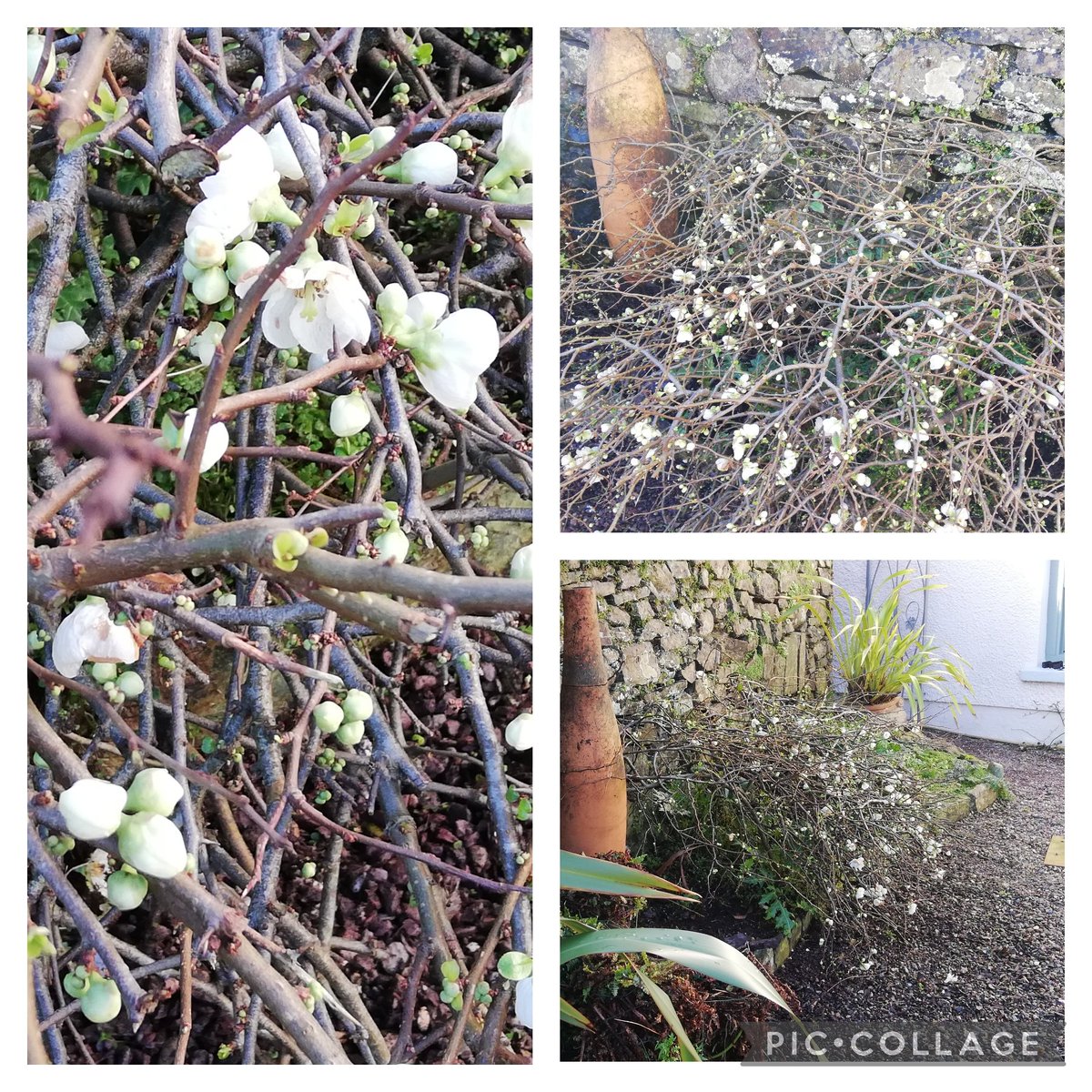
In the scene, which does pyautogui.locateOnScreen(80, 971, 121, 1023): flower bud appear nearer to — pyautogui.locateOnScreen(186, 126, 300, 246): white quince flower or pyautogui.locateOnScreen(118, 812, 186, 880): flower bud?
pyautogui.locateOnScreen(118, 812, 186, 880): flower bud

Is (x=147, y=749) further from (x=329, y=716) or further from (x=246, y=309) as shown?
(x=246, y=309)

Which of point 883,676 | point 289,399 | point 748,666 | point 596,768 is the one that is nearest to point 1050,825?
point 883,676

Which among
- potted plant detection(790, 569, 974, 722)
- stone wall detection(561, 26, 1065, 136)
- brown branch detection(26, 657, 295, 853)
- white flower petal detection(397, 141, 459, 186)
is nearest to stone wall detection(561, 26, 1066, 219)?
stone wall detection(561, 26, 1065, 136)

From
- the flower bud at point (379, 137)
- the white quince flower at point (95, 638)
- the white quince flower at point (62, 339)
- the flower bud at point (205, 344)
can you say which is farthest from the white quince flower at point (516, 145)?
the white quince flower at point (95, 638)

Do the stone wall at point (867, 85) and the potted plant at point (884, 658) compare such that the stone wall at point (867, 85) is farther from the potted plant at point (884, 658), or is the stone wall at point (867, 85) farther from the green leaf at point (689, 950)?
the green leaf at point (689, 950)

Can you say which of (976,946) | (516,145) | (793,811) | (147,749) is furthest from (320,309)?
(976,946)

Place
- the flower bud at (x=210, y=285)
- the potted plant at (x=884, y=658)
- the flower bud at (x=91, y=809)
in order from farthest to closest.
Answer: the potted plant at (x=884, y=658) → the flower bud at (x=210, y=285) → the flower bud at (x=91, y=809)
